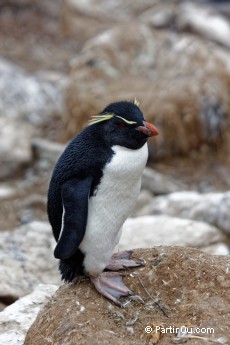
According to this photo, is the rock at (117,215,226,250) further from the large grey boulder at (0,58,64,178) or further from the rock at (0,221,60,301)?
the large grey boulder at (0,58,64,178)

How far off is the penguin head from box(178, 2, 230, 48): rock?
7.44 m

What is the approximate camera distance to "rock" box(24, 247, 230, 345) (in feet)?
10.3

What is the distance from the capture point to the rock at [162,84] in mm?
7820

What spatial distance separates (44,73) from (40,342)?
7368 millimetres

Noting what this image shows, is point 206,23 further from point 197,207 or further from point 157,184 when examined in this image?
point 197,207

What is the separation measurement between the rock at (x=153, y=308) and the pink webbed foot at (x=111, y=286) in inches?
1.3

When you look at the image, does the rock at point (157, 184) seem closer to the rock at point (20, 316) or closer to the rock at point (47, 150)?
the rock at point (47, 150)

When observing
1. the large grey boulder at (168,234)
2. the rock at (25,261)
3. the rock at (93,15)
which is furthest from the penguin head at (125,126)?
the rock at (93,15)

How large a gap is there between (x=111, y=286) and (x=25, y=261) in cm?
204

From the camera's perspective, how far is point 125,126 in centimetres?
326

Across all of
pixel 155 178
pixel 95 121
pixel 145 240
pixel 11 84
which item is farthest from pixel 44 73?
pixel 95 121

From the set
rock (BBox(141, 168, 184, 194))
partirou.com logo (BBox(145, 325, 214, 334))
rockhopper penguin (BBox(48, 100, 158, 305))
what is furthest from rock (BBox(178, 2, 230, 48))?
partirou.com logo (BBox(145, 325, 214, 334))

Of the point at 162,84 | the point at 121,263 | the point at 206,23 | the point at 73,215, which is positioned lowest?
the point at 121,263

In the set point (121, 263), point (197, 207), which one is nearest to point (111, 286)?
point (121, 263)
